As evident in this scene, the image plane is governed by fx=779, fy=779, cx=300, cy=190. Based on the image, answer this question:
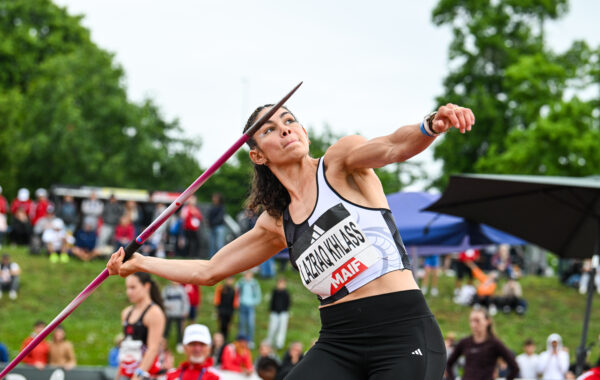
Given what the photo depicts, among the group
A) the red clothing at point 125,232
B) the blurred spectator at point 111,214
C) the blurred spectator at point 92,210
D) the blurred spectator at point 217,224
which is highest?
the blurred spectator at point 92,210

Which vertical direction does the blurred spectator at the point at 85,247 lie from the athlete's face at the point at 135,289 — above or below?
above

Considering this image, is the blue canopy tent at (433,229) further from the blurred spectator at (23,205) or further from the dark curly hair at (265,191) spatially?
the blurred spectator at (23,205)

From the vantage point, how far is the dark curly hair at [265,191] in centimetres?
395

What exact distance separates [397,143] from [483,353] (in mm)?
5975

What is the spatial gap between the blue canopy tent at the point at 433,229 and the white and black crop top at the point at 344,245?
19.4 feet

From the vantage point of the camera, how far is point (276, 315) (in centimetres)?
1627

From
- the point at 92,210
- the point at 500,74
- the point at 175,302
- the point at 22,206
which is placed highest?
the point at 500,74

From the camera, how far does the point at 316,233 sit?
3.55m

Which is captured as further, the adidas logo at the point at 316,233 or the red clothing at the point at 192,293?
the red clothing at the point at 192,293

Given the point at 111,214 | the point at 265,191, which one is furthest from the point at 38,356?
the point at 265,191

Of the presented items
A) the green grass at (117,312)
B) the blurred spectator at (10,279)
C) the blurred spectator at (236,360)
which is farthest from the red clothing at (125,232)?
the blurred spectator at (236,360)

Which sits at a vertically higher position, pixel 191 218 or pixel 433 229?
pixel 191 218

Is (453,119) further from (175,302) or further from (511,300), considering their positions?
(511,300)

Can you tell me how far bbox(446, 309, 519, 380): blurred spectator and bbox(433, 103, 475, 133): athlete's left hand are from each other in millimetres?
5891
